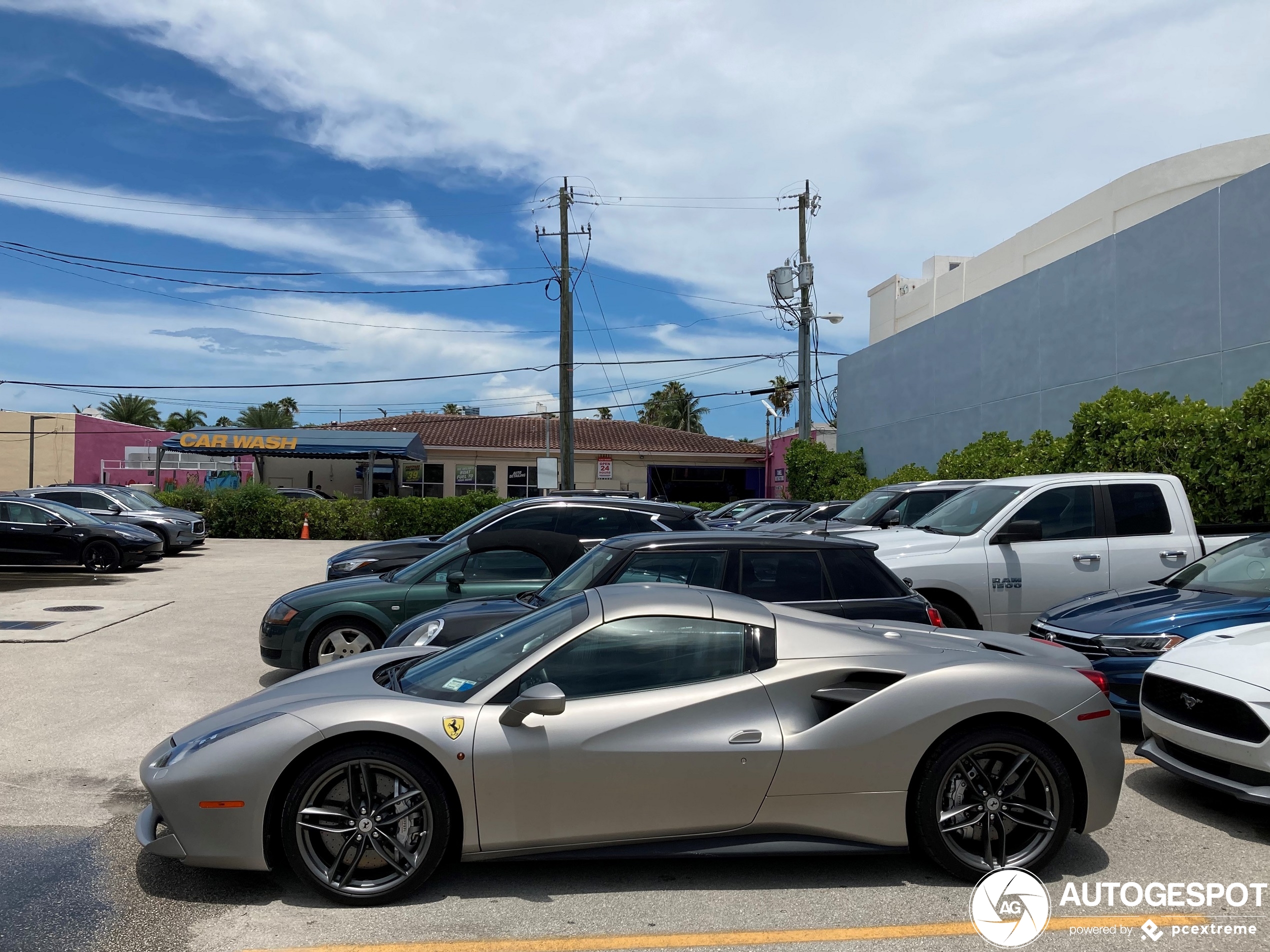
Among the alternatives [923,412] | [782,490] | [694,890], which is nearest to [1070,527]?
[694,890]

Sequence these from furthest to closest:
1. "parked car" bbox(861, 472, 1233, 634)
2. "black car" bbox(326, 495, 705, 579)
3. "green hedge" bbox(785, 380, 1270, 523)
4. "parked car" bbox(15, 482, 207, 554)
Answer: "parked car" bbox(15, 482, 207, 554) < "green hedge" bbox(785, 380, 1270, 523) < "black car" bbox(326, 495, 705, 579) < "parked car" bbox(861, 472, 1233, 634)

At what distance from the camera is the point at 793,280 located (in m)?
28.8

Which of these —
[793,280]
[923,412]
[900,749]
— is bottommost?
[900,749]

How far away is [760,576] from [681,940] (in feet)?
9.73

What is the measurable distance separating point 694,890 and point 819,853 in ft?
1.90

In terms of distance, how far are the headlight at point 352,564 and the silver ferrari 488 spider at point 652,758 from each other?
627 centimetres

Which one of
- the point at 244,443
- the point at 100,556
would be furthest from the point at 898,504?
the point at 244,443

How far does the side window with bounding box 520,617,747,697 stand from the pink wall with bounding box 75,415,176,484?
5061 centimetres

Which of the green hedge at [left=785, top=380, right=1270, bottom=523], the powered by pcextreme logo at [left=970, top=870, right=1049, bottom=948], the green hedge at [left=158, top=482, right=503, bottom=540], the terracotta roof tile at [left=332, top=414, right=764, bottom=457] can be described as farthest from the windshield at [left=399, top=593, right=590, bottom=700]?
the terracotta roof tile at [left=332, top=414, right=764, bottom=457]

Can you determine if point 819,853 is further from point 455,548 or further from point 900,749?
point 455,548

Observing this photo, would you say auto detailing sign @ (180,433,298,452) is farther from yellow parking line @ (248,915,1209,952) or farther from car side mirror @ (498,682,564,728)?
yellow parking line @ (248,915,1209,952)

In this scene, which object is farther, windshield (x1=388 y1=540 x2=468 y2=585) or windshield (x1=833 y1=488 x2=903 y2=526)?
windshield (x1=833 y1=488 x2=903 y2=526)

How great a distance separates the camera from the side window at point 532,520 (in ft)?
33.8

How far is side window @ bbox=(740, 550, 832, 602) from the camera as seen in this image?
629 cm
